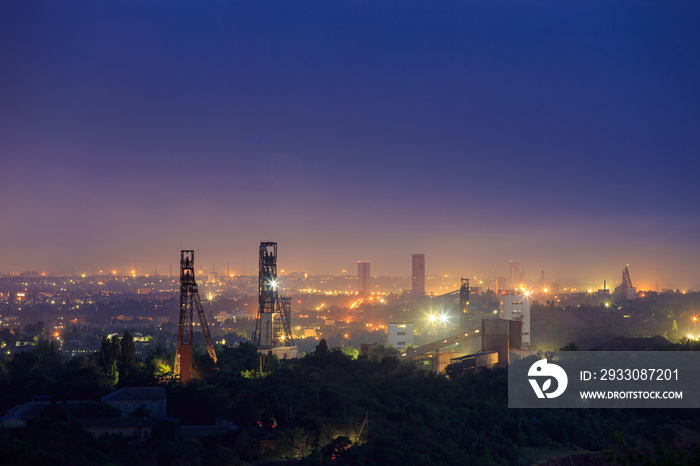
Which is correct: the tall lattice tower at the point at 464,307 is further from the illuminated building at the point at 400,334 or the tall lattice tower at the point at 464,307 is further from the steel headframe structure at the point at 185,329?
the steel headframe structure at the point at 185,329

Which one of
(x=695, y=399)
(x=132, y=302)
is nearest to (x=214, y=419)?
(x=695, y=399)

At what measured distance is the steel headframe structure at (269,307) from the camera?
4272 cm

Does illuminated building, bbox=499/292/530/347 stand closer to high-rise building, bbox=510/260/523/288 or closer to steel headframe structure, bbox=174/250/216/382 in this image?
steel headframe structure, bbox=174/250/216/382

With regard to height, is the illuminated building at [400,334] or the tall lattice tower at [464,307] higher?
the tall lattice tower at [464,307]

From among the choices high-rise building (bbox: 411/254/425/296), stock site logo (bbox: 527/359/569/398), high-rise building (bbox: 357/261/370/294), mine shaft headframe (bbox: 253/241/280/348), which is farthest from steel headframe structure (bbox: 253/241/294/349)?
high-rise building (bbox: 357/261/370/294)

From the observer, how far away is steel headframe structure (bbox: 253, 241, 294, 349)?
42719mm

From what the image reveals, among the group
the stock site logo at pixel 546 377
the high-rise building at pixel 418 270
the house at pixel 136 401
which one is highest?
the high-rise building at pixel 418 270

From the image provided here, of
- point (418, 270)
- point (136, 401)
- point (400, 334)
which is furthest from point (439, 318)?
point (418, 270)

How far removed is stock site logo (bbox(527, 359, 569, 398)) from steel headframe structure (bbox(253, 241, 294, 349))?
48.0 ft

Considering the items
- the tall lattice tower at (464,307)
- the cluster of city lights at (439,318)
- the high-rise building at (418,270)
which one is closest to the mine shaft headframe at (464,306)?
the tall lattice tower at (464,307)

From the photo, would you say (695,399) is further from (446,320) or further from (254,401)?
(446,320)

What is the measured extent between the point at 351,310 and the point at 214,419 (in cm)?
8145

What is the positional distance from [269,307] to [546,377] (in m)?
16.4

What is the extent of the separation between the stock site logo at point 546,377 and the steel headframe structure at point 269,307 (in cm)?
1464
